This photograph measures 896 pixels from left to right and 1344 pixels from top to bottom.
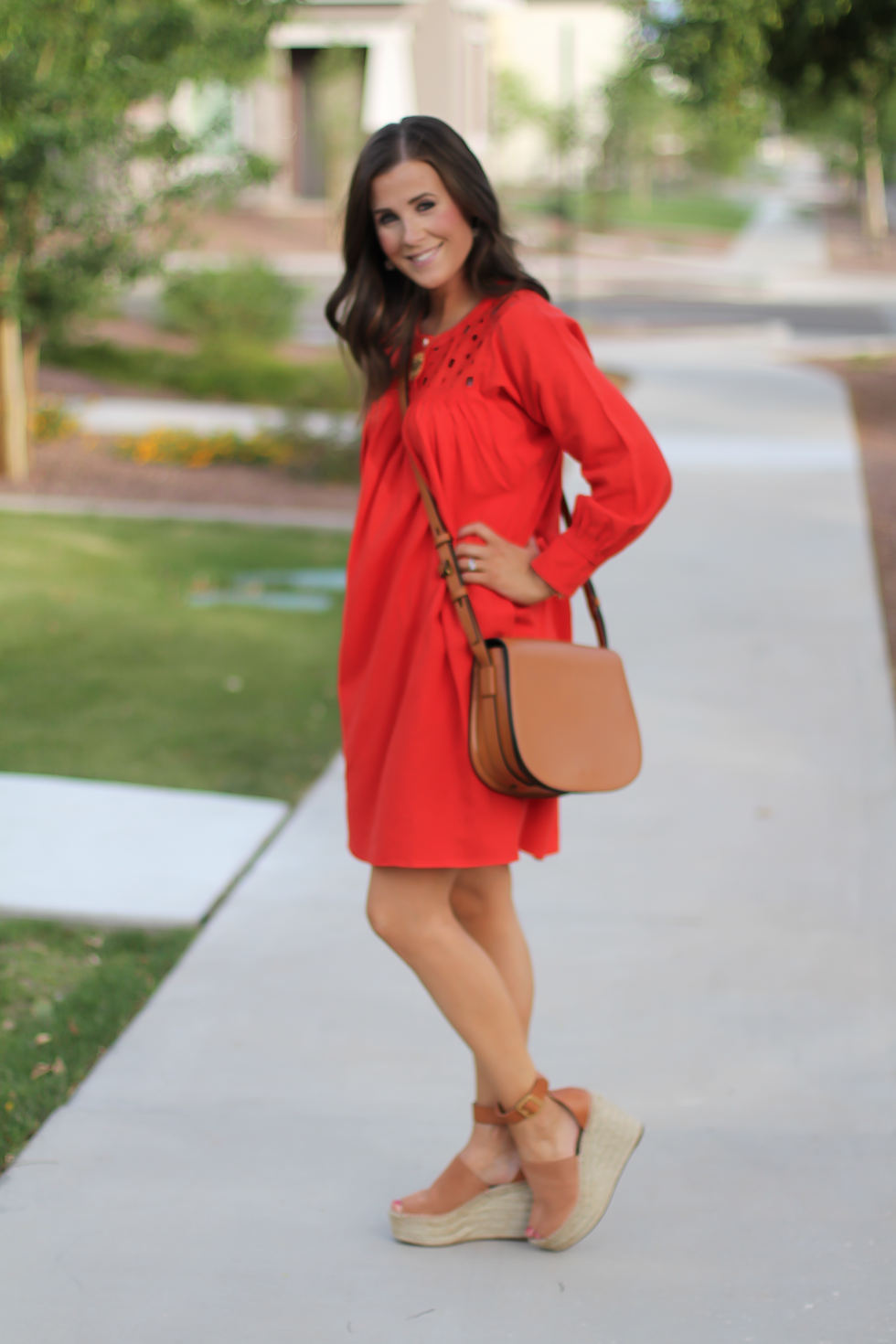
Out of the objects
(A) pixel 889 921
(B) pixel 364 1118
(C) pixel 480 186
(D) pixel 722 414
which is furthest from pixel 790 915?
(D) pixel 722 414

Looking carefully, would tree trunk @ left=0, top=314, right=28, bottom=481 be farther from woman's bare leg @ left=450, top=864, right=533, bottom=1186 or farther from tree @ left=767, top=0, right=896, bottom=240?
woman's bare leg @ left=450, top=864, right=533, bottom=1186

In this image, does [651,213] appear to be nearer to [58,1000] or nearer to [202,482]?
[202,482]

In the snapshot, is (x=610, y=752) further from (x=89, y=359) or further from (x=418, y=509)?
(x=89, y=359)

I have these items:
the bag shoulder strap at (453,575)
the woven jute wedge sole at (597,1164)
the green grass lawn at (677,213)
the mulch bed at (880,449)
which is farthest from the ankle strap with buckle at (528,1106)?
the green grass lawn at (677,213)

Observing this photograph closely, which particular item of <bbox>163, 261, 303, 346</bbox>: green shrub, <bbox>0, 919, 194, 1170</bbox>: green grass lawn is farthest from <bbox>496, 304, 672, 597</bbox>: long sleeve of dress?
<bbox>163, 261, 303, 346</bbox>: green shrub

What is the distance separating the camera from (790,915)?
3.98 m

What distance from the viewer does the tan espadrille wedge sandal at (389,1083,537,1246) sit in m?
2.58

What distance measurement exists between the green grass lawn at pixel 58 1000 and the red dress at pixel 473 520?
113 centimetres

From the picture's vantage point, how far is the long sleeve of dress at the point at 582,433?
7.45 ft

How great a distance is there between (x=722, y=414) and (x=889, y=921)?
30.0ft

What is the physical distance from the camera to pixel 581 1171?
2.57 m

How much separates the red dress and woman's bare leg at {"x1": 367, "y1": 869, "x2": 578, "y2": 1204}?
0.09 m

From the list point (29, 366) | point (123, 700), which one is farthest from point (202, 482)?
point (123, 700)

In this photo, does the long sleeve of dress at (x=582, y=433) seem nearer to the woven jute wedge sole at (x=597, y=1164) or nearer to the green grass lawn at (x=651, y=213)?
the woven jute wedge sole at (x=597, y=1164)
